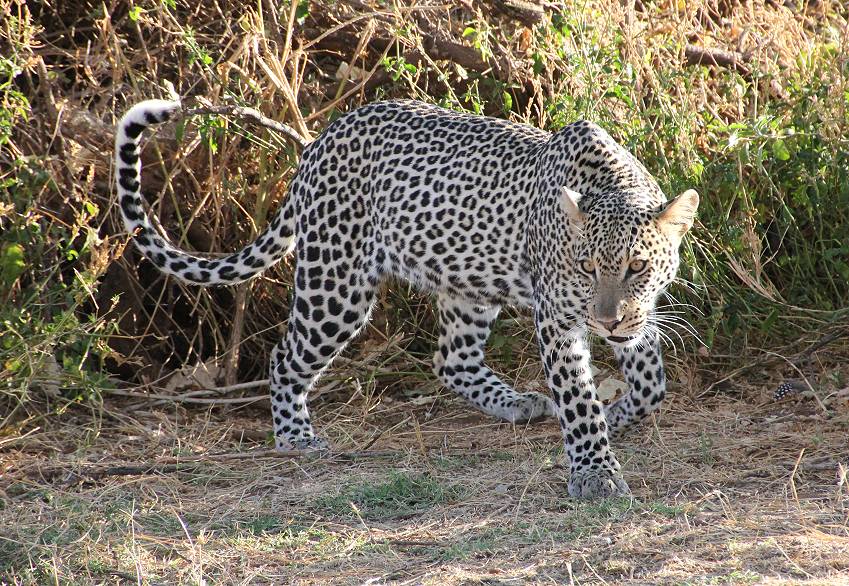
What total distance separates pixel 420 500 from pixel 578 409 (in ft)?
2.65

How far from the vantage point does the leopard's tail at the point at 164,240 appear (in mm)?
5844

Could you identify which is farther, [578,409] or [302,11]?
[302,11]

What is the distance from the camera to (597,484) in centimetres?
514

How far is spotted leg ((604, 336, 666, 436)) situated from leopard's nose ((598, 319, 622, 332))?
0.76 m

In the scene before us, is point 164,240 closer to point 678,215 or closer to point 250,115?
point 250,115

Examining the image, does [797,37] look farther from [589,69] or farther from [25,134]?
[25,134]

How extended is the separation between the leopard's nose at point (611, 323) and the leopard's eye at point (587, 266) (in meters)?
0.24

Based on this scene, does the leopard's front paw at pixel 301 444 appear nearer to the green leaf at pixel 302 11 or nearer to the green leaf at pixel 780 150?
the green leaf at pixel 302 11

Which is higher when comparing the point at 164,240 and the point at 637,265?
the point at 637,265

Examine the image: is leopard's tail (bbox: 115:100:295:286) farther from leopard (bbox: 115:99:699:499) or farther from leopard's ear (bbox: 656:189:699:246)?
leopard's ear (bbox: 656:189:699:246)

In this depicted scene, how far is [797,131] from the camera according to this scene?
6715 mm

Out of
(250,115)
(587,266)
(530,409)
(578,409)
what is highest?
(587,266)

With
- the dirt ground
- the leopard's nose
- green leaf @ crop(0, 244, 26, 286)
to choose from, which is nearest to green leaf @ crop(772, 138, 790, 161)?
the dirt ground

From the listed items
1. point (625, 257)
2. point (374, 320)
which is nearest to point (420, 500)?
point (625, 257)
